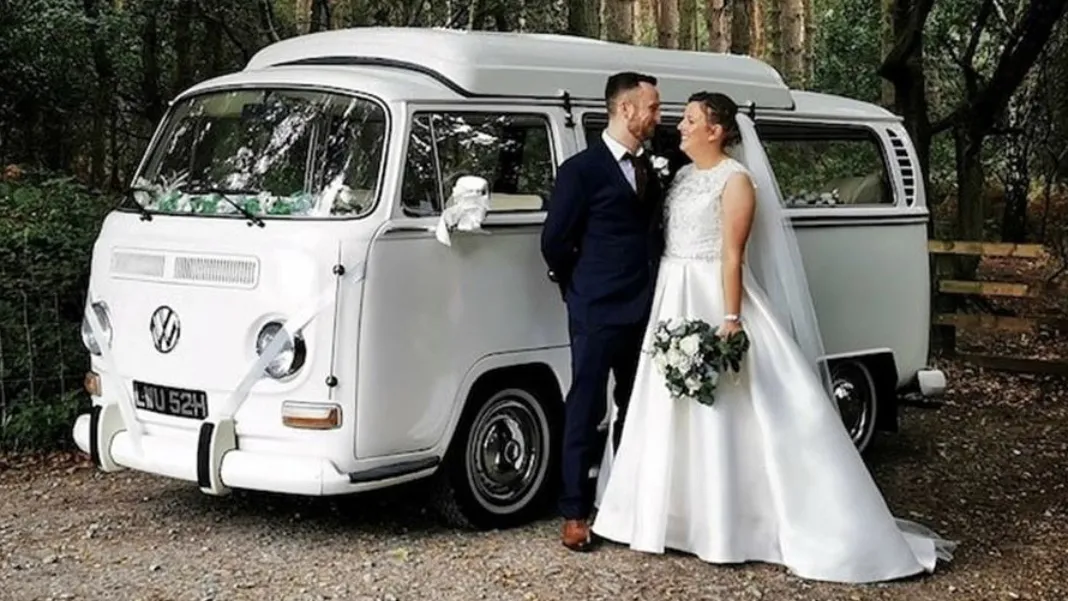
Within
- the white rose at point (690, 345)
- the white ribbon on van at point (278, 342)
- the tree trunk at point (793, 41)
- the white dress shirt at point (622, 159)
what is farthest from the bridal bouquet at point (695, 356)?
the tree trunk at point (793, 41)

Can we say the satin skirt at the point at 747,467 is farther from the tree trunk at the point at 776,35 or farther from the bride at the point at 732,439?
the tree trunk at the point at 776,35

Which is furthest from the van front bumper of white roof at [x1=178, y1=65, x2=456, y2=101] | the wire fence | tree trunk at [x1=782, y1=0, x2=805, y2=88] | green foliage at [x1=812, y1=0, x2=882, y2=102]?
green foliage at [x1=812, y1=0, x2=882, y2=102]

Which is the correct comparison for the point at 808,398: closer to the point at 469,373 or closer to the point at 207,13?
the point at 469,373

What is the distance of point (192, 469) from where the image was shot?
6.08 metres

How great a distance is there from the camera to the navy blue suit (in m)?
6.15

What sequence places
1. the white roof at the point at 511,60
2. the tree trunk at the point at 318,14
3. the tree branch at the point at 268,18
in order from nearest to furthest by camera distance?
1. the white roof at the point at 511,60
2. the tree branch at the point at 268,18
3. the tree trunk at the point at 318,14

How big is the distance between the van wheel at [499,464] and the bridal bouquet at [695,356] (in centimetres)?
95

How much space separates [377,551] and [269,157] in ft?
6.68

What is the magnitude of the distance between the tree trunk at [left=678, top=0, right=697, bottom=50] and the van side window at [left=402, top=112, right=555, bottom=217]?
1669 centimetres

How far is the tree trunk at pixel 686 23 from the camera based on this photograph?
75.6 ft

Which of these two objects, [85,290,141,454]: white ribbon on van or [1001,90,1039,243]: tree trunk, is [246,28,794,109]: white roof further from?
[1001,90,1039,243]: tree trunk

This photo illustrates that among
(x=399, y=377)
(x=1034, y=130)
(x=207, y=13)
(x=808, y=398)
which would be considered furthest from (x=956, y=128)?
(x=399, y=377)

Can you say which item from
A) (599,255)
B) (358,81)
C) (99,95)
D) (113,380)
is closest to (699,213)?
(599,255)

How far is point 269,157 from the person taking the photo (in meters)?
6.44
